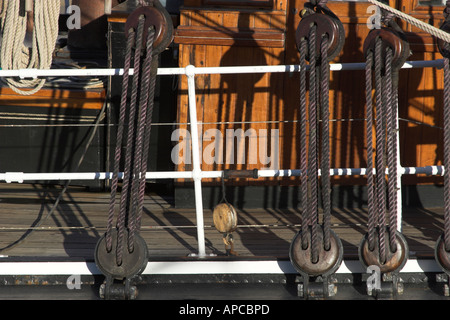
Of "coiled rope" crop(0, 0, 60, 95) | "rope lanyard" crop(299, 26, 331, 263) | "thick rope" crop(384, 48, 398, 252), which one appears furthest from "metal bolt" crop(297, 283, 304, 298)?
"coiled rope" crop(0, 0, 60, 95)

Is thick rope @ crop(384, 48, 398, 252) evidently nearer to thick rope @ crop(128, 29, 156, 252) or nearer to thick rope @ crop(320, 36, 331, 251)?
thick rope @ crop(320, 36, 331, 251)

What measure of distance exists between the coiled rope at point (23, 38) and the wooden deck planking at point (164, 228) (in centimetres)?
101

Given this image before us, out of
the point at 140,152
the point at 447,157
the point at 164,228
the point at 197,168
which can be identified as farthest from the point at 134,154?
the point at 447,157

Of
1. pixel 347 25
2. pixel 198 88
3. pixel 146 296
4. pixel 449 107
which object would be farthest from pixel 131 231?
pixel 347 25

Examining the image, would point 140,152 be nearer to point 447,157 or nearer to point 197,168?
point 197,168

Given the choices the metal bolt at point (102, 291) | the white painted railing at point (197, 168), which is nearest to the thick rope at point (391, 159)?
the white painted railing at point (197, 168)

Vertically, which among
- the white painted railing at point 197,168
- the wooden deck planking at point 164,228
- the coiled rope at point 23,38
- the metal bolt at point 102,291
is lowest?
A: the metal bolt at point 102,291

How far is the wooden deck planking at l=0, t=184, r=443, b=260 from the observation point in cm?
330

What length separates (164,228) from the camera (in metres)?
3.90

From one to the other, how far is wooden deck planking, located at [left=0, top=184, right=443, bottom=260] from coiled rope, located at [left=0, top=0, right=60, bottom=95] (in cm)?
101

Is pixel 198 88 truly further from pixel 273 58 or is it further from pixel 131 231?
pixel 131 231

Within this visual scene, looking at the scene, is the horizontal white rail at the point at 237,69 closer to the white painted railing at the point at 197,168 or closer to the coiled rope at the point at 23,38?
→ the white painted railing at the point at 197,168

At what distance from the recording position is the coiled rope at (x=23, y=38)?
139 inches

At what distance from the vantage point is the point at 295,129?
4652 mm
